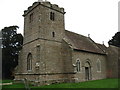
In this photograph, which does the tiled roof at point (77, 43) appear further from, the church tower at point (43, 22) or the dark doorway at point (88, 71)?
the dark doorway at point (88, 71)

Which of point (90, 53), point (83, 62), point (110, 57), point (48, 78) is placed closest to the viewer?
point (48, 78)

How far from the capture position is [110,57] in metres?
34.1

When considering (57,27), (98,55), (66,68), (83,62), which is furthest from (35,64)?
(98,55)

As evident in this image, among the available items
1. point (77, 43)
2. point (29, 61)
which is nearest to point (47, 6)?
point (77, 43)

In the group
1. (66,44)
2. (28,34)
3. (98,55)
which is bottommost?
(98,55)

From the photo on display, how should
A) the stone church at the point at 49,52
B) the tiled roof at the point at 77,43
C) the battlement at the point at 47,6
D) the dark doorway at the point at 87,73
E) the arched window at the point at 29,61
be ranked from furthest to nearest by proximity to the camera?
1. the dark doorway at the point at 87,73
2. the tiled roof at the point at 77,43
3. the arched window at the point at 29,61
4. the battlement at the point at 47,6
5. the stone church at the point at 49,52

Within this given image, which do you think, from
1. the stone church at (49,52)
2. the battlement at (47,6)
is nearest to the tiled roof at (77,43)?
the stone church at (49,52)

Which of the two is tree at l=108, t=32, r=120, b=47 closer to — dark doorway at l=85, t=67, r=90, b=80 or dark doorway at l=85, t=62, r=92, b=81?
dark doorway at l=85, t=62, r=92, b=81

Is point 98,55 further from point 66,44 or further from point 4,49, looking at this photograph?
point 4,49

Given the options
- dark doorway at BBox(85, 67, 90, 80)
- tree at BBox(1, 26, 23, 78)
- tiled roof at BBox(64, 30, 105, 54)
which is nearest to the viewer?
tiled roof at BBox(64, 30, 105, 54)

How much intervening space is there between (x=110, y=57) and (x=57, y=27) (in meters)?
15.9

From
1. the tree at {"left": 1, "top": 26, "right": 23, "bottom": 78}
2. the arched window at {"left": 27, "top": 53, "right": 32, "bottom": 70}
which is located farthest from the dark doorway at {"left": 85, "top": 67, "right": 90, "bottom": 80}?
the tree at {"left": 1, "top": 26, "right": 23, "bottom": 78}

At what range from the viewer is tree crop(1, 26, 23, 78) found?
42.3m

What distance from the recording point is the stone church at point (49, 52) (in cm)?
2197
